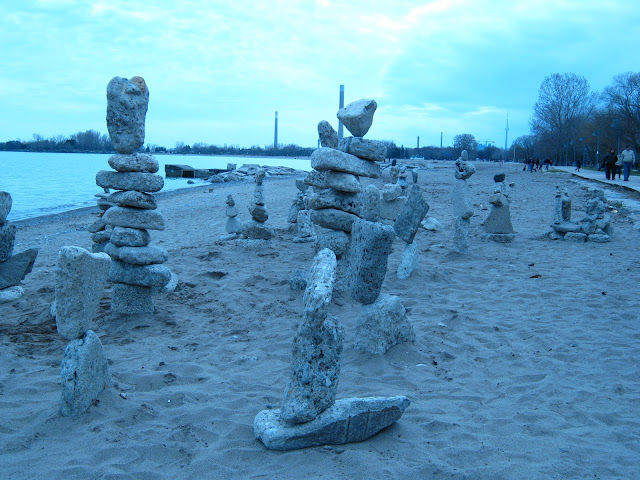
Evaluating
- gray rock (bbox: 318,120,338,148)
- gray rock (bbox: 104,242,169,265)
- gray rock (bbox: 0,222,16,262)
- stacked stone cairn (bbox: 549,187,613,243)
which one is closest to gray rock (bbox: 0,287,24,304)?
gray rock (bbox: 0,222,16,262)

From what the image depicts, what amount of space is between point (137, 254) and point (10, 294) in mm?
2181

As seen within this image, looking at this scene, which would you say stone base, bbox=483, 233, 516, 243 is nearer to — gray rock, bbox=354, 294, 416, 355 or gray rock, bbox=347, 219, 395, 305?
gray rock, bbox=354, 294, 416, 355

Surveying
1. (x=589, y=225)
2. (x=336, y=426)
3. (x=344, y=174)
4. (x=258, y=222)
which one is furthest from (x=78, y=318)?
(x=589, y=225)

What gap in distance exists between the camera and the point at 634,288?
7.15 m

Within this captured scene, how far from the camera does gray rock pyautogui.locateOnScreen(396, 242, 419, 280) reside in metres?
7.95

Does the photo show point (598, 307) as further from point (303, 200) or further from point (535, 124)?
point (535, 124)

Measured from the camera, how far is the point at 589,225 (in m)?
11.0

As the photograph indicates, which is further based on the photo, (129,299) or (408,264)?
(408,264)

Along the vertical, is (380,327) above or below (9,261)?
below

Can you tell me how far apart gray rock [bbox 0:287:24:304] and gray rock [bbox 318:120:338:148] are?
4889 millimetres

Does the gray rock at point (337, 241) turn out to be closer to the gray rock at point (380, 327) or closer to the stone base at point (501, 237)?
the gray rock at point (380, 327)

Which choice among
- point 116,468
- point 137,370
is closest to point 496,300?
point 137,370

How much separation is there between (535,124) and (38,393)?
234 ft

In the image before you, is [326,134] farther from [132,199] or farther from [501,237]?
[501,237]
